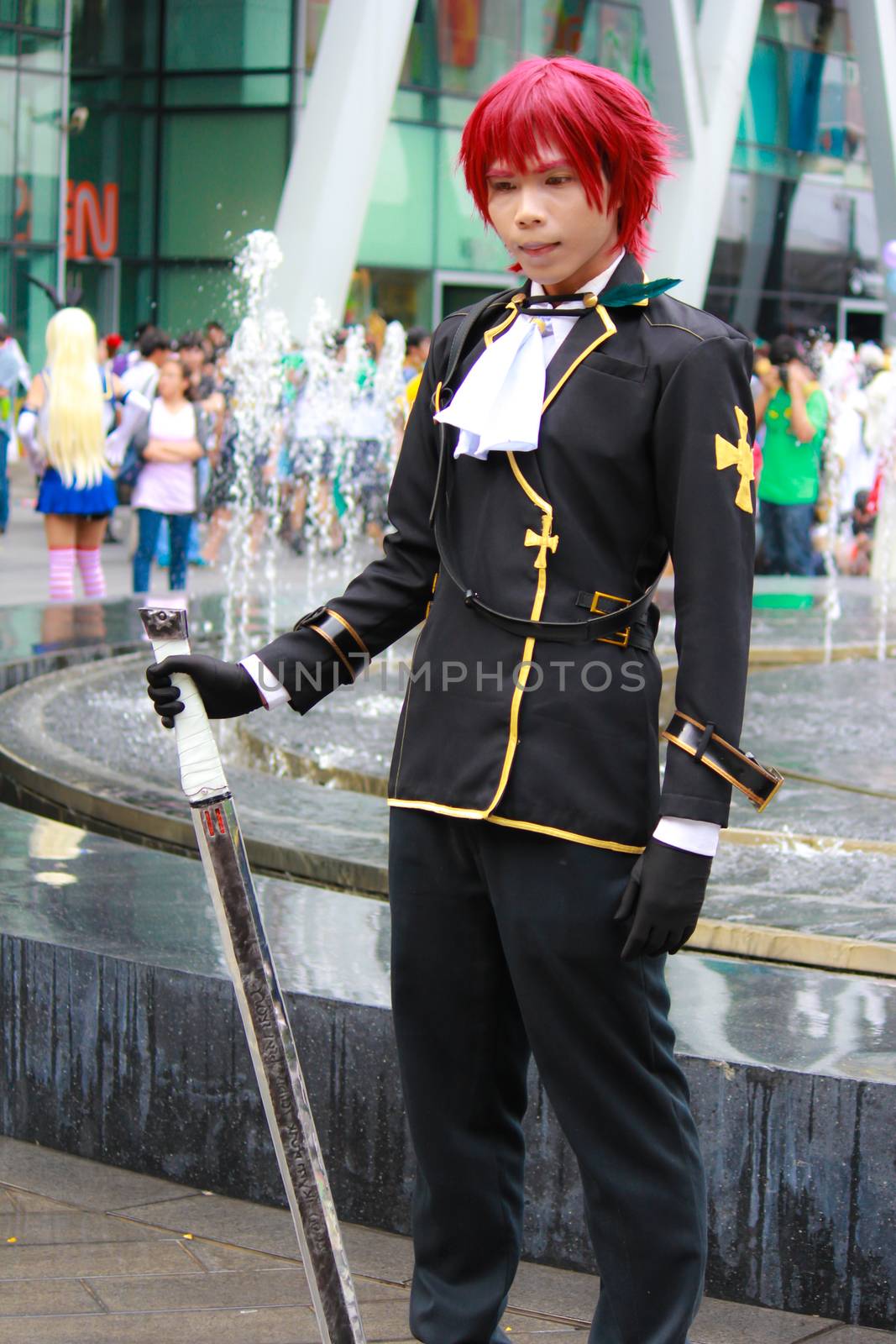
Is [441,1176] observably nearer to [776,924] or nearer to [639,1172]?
[639,1172]

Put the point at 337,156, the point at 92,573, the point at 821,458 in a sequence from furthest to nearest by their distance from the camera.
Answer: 1. the point at 337,156
2. the point at 821,458
3. the point at 92,573

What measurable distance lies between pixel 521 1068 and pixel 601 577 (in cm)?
70

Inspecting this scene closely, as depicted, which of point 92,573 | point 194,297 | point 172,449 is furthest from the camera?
point 194,297

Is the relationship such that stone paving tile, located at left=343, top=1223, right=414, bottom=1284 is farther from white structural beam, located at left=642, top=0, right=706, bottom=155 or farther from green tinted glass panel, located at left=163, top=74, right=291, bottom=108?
green tinted glass panel, located at left=163, top=74, right=291, bottom=108

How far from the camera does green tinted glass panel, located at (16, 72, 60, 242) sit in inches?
934

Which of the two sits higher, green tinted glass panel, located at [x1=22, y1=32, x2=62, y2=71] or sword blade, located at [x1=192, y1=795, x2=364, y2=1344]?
green tinted glass panel, located at [x1=22, y1=32, x2=62, y2=71]

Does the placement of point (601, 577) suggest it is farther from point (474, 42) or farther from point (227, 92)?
point (474, 42)

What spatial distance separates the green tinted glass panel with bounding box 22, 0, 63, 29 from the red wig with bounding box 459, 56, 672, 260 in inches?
906

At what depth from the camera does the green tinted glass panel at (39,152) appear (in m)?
23.7

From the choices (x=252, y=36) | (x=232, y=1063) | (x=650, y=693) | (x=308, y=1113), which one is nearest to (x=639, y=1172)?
(x=308, y=1113)

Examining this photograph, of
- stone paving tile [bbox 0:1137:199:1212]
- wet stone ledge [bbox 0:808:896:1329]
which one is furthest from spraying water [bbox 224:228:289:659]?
stone paving tile [bbox 0:1137:199:1212]

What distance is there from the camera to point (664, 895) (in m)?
2.21

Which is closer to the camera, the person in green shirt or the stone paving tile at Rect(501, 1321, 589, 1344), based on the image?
the stone paving tile at Rect(501, 1321, 589, 1344)

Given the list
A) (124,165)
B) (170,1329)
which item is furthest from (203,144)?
(170,1329)
